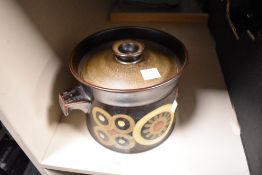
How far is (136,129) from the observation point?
1.61 ft

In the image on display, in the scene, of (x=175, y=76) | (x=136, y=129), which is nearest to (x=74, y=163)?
(x=136, y=129)

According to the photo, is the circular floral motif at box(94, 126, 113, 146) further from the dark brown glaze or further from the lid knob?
the lid knob

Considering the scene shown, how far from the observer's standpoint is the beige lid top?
1.51ft

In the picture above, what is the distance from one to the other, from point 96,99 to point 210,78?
388mm

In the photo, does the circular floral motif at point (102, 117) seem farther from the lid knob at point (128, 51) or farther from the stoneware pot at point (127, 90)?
the lid knob at point (128, 51)

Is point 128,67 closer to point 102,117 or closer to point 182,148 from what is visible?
point 102,117

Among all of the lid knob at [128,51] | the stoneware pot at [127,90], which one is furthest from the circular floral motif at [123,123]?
the lid knob at [128,51]

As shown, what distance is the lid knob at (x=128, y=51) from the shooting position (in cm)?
46

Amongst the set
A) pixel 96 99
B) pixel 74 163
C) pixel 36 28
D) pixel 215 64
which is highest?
pixel 36 28

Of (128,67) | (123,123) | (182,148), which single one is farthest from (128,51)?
(182,148)

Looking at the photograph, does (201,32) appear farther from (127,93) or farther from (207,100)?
(127,93)

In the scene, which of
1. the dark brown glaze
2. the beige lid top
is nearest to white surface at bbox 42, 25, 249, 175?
the dark brown glaze

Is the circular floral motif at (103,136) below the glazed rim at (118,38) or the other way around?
below

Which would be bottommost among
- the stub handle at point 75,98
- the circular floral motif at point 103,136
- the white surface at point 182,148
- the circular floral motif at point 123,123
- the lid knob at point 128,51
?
the white surface at point 182,148
